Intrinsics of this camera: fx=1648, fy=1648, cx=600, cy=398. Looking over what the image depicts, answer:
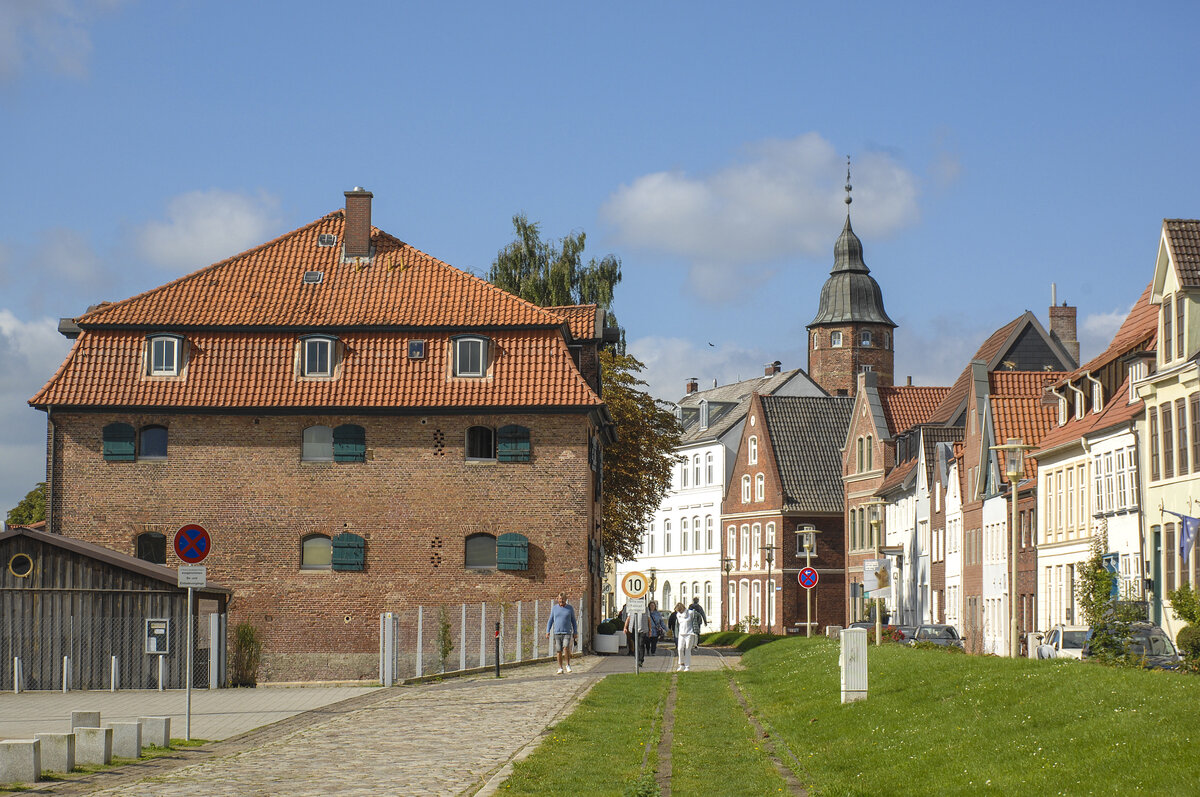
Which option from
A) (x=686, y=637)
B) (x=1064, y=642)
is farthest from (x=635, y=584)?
(x=1064, y=642)

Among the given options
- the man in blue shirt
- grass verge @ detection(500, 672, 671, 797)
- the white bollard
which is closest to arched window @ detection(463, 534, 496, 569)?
the man in blue shirt

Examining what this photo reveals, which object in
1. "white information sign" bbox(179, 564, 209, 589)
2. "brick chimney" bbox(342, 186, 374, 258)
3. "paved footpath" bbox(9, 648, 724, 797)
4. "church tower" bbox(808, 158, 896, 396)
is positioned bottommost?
"paved footpath" bbox(9, 648, 724, 797)

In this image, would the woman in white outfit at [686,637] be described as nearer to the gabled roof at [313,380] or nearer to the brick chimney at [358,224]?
the gabled roof at [313,380]

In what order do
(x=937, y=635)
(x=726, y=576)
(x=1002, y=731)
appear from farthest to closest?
(x=726, y=576), (x=937, y=635), (x=1002, y=731)

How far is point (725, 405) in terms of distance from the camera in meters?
115

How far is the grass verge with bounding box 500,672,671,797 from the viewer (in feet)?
52.0

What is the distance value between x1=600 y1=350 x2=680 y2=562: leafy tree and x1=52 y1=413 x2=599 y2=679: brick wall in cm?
1369

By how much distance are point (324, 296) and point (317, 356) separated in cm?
232

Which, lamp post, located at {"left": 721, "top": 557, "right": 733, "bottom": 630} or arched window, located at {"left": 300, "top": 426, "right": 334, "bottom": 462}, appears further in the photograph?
lamp post, located at {"left": 721, "top": 557, "right": 733, "bottom": 630}

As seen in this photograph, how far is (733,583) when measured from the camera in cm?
9912

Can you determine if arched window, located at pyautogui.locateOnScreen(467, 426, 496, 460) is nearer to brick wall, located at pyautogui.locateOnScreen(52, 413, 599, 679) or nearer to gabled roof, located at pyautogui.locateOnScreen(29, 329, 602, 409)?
brick wall, located at pyautogui.locateOnScreen(52, 413, 599, 679)

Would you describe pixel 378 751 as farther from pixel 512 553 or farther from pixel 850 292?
pixel 850 292

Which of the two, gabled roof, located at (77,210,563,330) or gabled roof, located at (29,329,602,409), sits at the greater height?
gabled roof, located at (77,210,563,330)

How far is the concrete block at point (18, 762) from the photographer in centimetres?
1644
